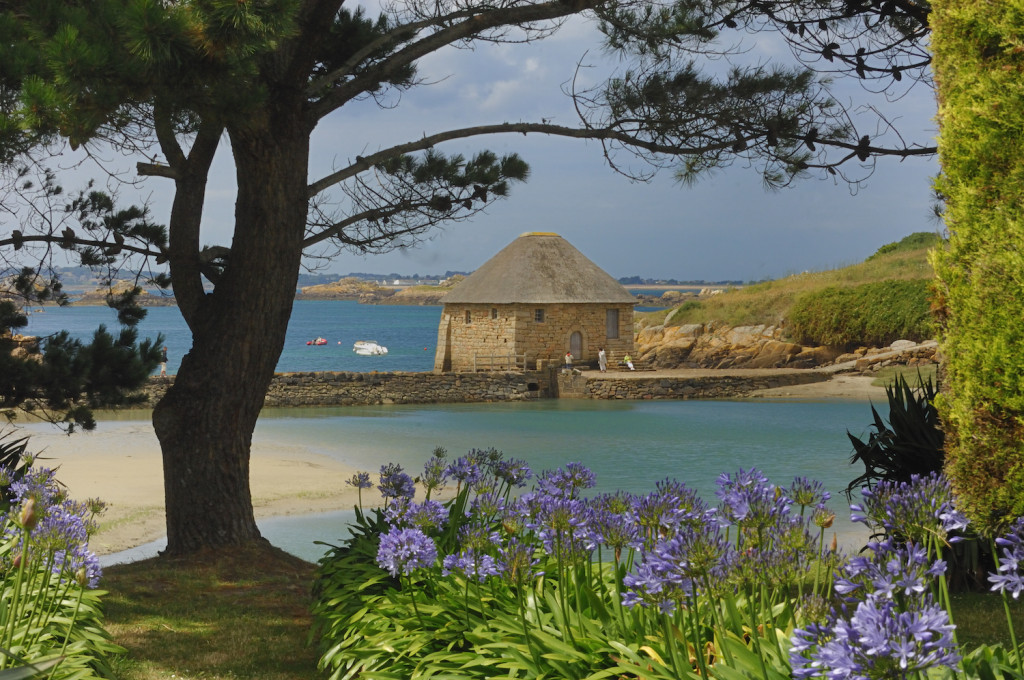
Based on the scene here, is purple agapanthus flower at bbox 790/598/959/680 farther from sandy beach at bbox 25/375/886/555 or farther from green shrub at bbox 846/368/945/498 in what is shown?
sandy beach at bbox 25/375/886/555

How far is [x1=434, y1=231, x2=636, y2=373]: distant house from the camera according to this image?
31578mm

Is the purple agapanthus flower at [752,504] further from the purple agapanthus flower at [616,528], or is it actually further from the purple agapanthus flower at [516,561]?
the purple agapanthus flower at [516,561]

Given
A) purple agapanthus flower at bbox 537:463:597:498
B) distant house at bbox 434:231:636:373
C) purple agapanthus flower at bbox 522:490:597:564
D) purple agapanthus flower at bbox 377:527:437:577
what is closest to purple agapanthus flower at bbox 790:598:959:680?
purple agapanthus flower at bbox 522:490:597:564

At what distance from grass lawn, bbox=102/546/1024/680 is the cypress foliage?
896mm

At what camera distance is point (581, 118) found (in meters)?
7.79

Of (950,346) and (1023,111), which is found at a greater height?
(1023,111)

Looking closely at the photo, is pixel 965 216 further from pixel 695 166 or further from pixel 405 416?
pixel 405 416

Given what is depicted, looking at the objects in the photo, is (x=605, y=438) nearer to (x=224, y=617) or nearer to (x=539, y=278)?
(x=539, y=278)

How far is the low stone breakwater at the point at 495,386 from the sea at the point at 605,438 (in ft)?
2.24

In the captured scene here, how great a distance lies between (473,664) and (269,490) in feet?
37.9

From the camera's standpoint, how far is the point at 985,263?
3736mm

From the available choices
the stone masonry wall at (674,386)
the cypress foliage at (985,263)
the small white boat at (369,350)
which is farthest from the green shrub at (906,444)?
the small white boat at (369,350)

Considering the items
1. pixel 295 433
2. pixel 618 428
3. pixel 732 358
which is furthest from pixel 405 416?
pixel 732 358

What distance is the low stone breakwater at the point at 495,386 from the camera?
95.2 ft
